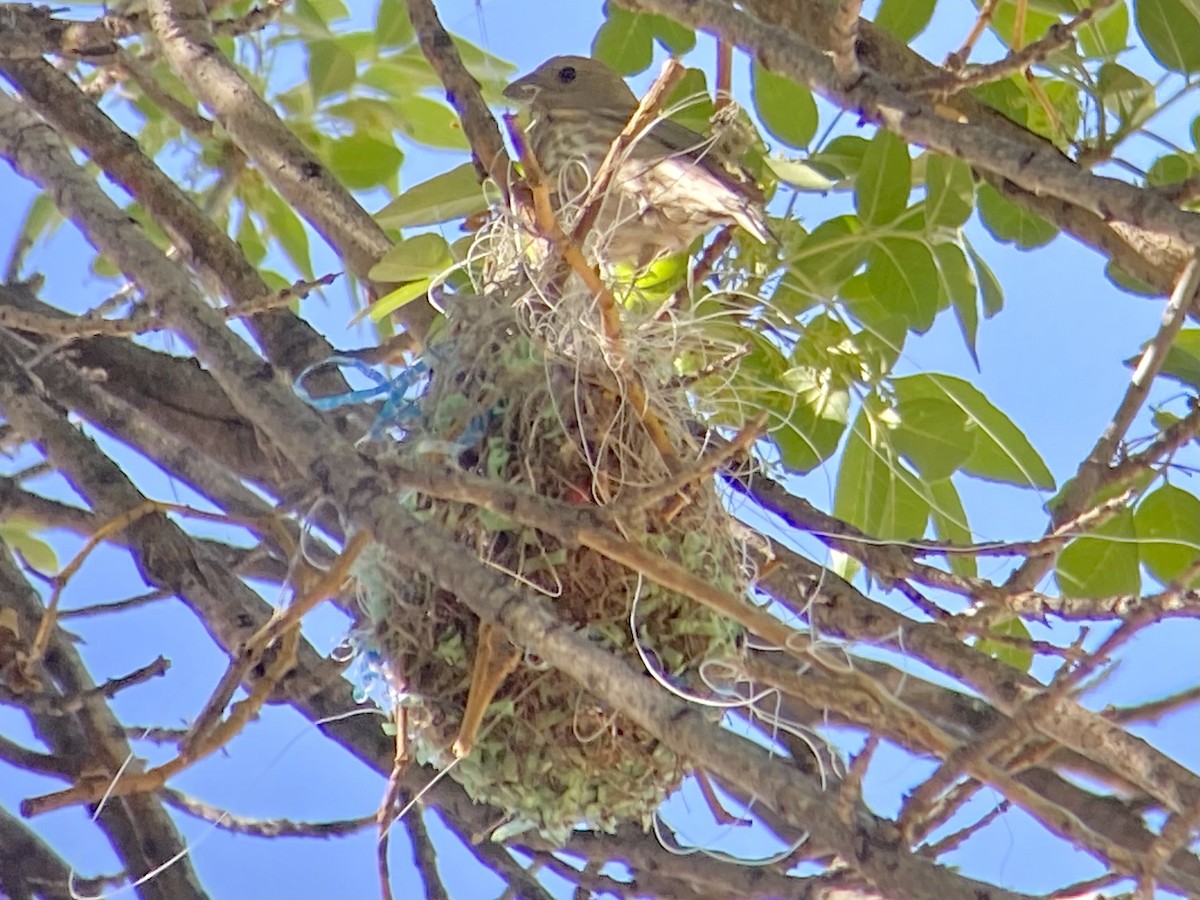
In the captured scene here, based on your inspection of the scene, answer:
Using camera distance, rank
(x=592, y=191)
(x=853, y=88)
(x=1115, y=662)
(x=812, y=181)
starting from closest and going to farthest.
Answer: (x=1115, y=662) < (x=853, y=88) < (x=592, y=191) < (x=812, y=181)

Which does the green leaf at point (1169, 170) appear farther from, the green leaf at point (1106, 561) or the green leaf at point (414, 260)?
the green leaf at point (414, 260)

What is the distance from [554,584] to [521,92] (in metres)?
1.50

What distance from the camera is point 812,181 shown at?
1916mm

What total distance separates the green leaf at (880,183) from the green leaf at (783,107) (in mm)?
138

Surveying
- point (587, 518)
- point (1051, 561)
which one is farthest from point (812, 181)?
point (587, 518)

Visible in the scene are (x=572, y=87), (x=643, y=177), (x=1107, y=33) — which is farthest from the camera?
(x=572, y=87)

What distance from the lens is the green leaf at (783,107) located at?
6.49ft

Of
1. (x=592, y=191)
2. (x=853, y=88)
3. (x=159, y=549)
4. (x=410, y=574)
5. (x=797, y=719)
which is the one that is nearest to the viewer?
(x=853, y=88)

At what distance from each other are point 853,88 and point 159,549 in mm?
984

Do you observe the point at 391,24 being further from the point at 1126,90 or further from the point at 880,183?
the point at 1126,90

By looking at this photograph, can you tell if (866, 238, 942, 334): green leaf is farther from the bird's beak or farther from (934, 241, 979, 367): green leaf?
the bird's beak

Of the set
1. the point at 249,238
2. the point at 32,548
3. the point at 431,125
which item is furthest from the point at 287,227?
the point at 32,548

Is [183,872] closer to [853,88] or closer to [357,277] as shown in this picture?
[357,277]

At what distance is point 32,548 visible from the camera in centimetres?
275
